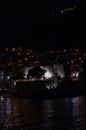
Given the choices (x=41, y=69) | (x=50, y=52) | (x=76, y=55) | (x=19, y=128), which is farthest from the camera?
(x=76, y=55)

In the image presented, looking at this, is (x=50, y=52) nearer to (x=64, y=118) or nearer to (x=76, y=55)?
(x=76, y=55)

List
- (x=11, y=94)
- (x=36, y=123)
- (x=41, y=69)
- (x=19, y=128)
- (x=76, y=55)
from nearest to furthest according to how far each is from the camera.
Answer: (x=19, y=128) → (x=36, y=123) → (x=11, y=94) → (x=41, y=69) → (x=76, y=55)

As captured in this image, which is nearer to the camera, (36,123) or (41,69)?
(36,123)

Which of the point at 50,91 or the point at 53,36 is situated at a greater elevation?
the point at 53,36

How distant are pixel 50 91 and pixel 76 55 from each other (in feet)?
127

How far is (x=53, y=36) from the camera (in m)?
82.8

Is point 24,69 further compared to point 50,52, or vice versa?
point 50,52

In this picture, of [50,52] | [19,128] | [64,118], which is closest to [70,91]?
[64,118]

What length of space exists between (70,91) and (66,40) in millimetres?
40661

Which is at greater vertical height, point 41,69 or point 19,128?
point 41,69

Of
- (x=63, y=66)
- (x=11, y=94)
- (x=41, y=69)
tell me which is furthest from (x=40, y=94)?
(x=63, y=66)

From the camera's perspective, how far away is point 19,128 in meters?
15.9

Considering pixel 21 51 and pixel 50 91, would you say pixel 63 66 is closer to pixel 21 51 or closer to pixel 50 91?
pixel 50 91

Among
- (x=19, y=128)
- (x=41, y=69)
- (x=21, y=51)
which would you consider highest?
(x=21, y=51)
